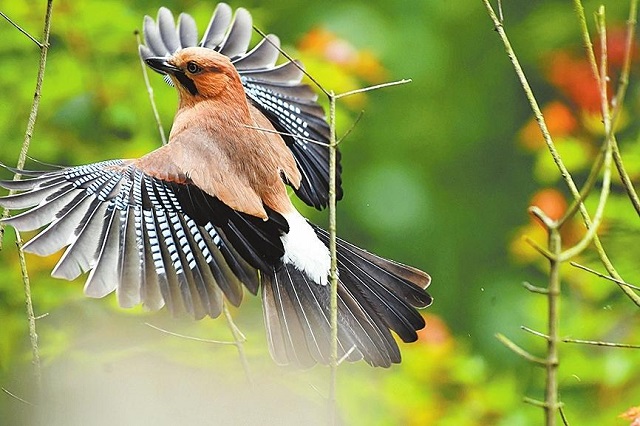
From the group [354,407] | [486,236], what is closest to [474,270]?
[486,236]

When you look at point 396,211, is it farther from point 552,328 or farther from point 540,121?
point 552,328

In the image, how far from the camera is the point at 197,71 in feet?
3.32

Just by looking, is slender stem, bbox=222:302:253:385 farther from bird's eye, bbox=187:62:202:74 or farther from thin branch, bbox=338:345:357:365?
bird's eye, bbox=187:62:202:74

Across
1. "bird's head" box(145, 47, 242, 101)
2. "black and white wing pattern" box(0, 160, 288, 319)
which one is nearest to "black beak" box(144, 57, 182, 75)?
"bird's head" box(145, 47, 242, 101)

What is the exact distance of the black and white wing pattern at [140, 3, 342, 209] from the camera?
1.14 m

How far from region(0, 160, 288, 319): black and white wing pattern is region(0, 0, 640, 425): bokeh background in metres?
0.14

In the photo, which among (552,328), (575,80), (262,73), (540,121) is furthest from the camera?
(575,80)

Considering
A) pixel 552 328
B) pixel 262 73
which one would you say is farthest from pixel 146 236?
pixel 552 328

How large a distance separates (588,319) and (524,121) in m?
0.42

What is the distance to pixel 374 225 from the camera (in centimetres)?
168

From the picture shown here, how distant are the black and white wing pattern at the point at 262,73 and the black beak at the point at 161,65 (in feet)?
0.45

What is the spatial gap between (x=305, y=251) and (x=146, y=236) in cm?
16

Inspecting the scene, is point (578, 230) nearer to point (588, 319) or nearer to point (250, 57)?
point (588, 319)

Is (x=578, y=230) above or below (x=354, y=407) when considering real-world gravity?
above
